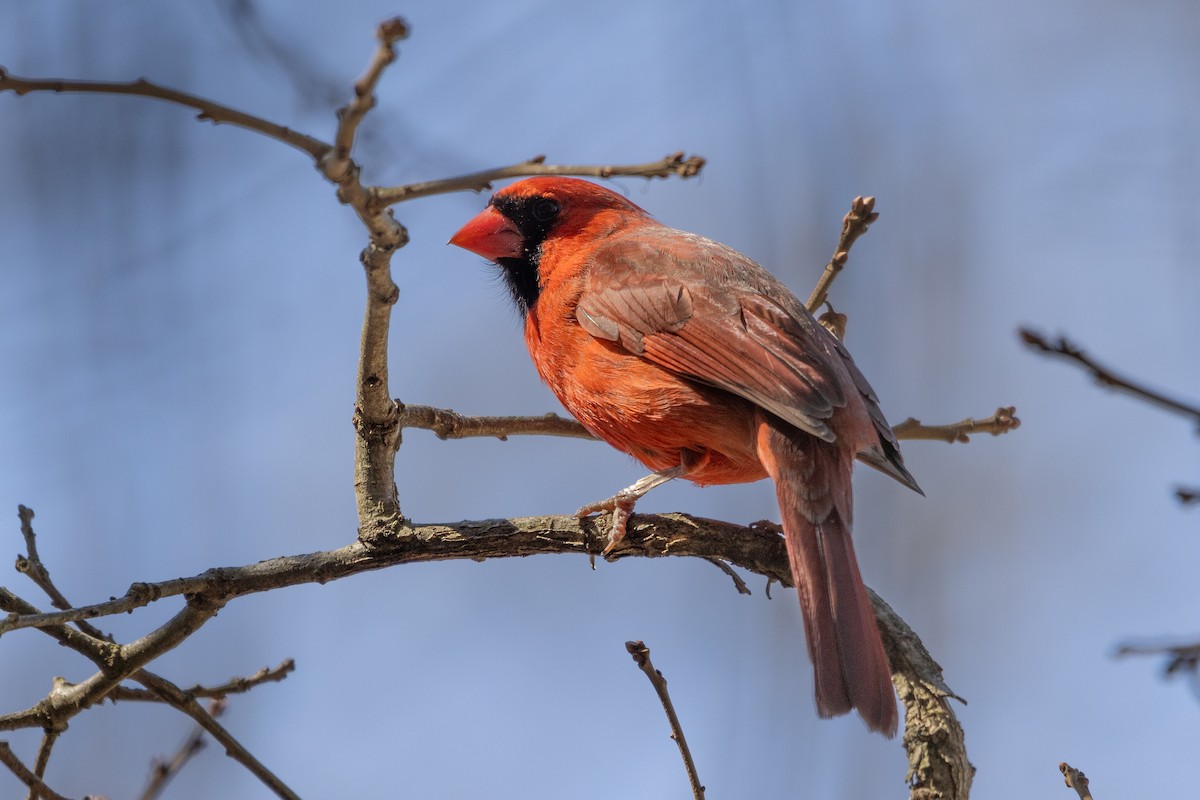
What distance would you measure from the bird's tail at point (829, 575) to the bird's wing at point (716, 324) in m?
0.11

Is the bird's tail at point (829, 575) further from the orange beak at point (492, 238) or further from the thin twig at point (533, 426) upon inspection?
the orange beak at point (492, 238)

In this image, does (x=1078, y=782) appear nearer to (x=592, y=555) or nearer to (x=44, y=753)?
(x=592, y=555)

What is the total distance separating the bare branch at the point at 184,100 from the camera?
5.23 feet

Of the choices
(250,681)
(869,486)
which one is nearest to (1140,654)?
(250,681)

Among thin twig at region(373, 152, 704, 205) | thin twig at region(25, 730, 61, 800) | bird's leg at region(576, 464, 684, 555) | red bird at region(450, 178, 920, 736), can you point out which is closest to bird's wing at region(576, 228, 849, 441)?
red bird at region(450, 178, 920, 736)

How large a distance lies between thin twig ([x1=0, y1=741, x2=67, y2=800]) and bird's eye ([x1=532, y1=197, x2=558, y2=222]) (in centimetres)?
222

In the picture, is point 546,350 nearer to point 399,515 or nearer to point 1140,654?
point 399,515

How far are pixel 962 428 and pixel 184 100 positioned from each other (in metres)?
2.49

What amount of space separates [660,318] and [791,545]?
0.78 meters

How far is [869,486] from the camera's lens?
5.56 meters

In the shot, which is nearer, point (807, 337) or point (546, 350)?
point (807, 337)

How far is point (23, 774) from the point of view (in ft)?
7.24

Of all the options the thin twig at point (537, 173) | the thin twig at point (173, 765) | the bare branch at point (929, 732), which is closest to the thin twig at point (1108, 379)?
the thin twig at point (537, 173)

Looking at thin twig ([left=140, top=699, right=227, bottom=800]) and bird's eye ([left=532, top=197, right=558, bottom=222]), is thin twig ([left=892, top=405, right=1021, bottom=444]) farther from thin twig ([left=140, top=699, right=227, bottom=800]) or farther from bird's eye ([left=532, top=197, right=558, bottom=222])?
thin twig ([left=140, top=699, right=227, bottom=800])
